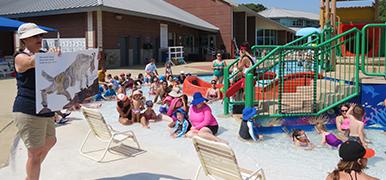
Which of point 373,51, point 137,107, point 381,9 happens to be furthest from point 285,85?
point 381,9

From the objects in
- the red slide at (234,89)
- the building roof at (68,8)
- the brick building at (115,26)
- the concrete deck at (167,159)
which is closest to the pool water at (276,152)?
the concrete deck at (167,159)

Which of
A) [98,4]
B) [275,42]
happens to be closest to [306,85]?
[98,4]

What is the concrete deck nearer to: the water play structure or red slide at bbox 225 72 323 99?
the water play structure

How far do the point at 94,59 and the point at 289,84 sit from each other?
5399 millimetres

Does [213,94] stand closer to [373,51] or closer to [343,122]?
[373,51]

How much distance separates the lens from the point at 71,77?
459 cm

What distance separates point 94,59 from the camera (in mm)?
5102

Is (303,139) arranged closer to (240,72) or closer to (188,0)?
(240,72)

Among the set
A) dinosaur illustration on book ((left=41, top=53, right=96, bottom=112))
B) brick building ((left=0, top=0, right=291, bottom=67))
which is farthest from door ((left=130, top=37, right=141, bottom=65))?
dinosaur illustration on book ((left=41, top=53, right=96, bottom=112))

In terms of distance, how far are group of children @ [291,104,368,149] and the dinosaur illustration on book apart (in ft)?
12.2

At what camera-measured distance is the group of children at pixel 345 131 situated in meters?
6.43

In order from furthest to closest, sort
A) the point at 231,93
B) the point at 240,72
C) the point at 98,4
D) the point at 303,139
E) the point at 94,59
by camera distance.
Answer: the point at 98,4, the point at 240,72, the point at 231,93, the point at 303,139, the point at 94,59

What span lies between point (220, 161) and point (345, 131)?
3881 mm

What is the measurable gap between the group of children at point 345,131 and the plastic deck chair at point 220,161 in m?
2.75
